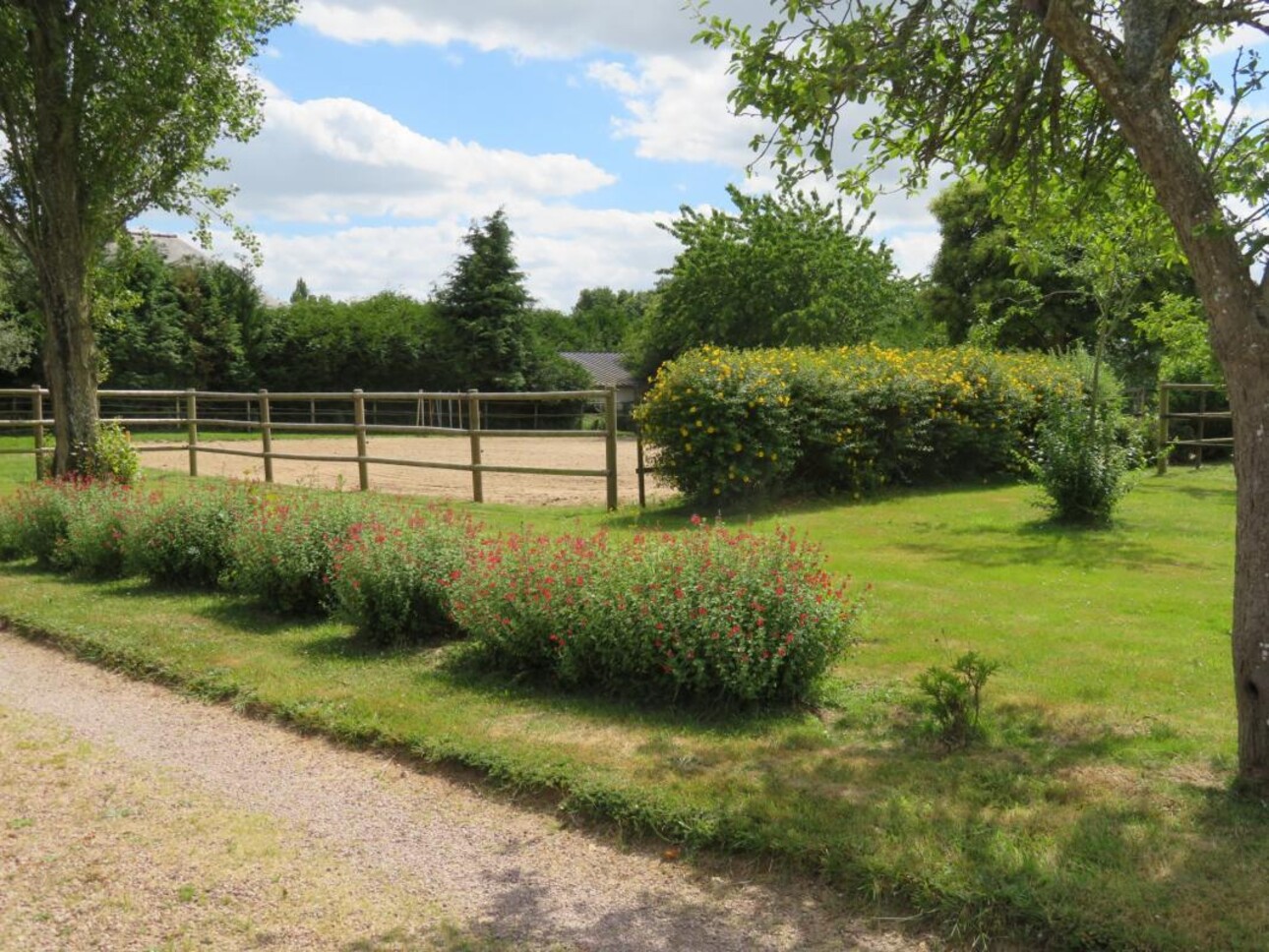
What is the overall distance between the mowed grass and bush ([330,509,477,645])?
26 cm

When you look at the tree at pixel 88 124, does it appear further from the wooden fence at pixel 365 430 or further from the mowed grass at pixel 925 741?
the mowed grass at pixel 925 741

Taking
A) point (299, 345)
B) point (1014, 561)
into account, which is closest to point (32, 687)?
point (1014, 561)

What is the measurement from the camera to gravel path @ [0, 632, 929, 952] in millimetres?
3539

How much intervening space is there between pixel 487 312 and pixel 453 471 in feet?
76.6

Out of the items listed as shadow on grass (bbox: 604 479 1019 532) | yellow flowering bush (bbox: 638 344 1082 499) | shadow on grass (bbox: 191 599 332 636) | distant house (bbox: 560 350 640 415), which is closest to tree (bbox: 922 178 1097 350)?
yellow flowering bush (bbox: 638 344 1082 499)

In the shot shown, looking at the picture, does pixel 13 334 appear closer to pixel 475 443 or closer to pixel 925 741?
pixel 475 443

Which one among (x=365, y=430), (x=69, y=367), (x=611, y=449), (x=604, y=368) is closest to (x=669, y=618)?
(x=611, y=449)

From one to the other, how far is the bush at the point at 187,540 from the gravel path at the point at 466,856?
3.21 meters

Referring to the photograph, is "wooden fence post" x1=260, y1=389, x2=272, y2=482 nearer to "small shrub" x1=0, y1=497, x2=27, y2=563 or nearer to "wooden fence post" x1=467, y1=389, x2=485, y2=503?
"wooden fence post" x1=467, y1=389, x2=485, y2=503

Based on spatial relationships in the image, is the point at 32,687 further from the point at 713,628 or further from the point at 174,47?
the point at 174,47

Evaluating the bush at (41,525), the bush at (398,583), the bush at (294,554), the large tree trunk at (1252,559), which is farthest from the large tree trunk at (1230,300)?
the bush at (41,525)

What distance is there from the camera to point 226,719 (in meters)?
5.85

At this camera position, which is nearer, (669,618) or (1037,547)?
(669,618)

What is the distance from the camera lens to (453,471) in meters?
21.9
